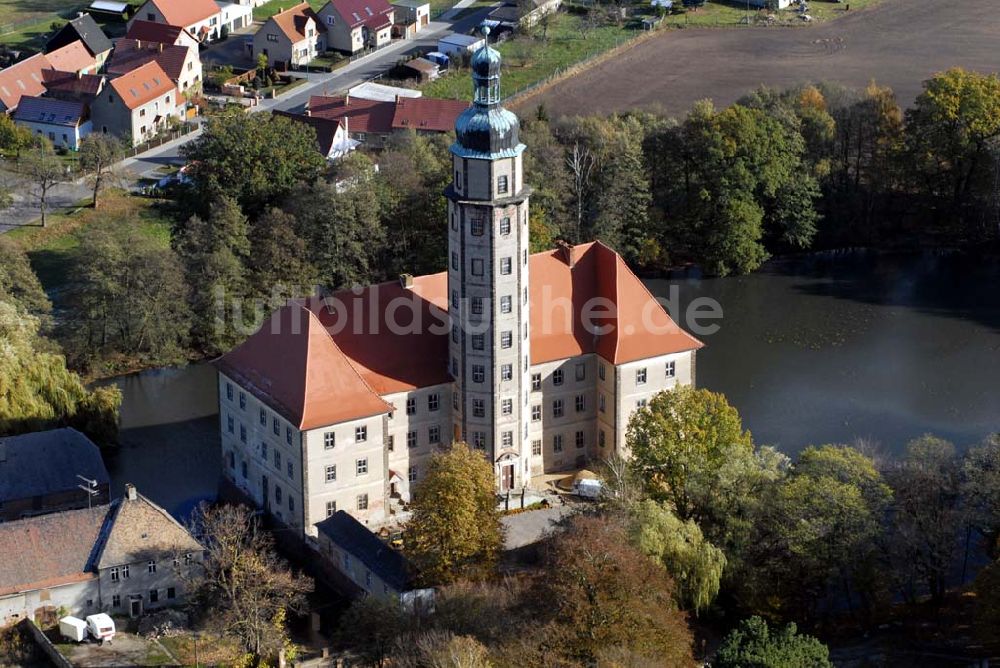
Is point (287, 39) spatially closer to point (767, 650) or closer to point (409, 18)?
point (409, 18)

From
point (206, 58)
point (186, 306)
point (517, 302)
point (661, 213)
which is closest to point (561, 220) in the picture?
point (661, 213)

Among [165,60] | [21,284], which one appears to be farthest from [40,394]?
[165,60]

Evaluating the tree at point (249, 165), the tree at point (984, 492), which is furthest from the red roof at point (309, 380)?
the tree at point (249, 165)

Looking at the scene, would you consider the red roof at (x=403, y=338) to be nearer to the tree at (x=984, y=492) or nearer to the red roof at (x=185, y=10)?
the tree at (x=984, y=492)

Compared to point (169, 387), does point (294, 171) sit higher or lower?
higher

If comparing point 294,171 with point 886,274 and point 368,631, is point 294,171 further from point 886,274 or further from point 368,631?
point 368,631

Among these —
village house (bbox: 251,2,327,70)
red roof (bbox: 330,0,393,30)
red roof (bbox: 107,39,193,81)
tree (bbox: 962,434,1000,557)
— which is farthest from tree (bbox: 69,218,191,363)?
tree (bbox: 962,434,1000,557)
